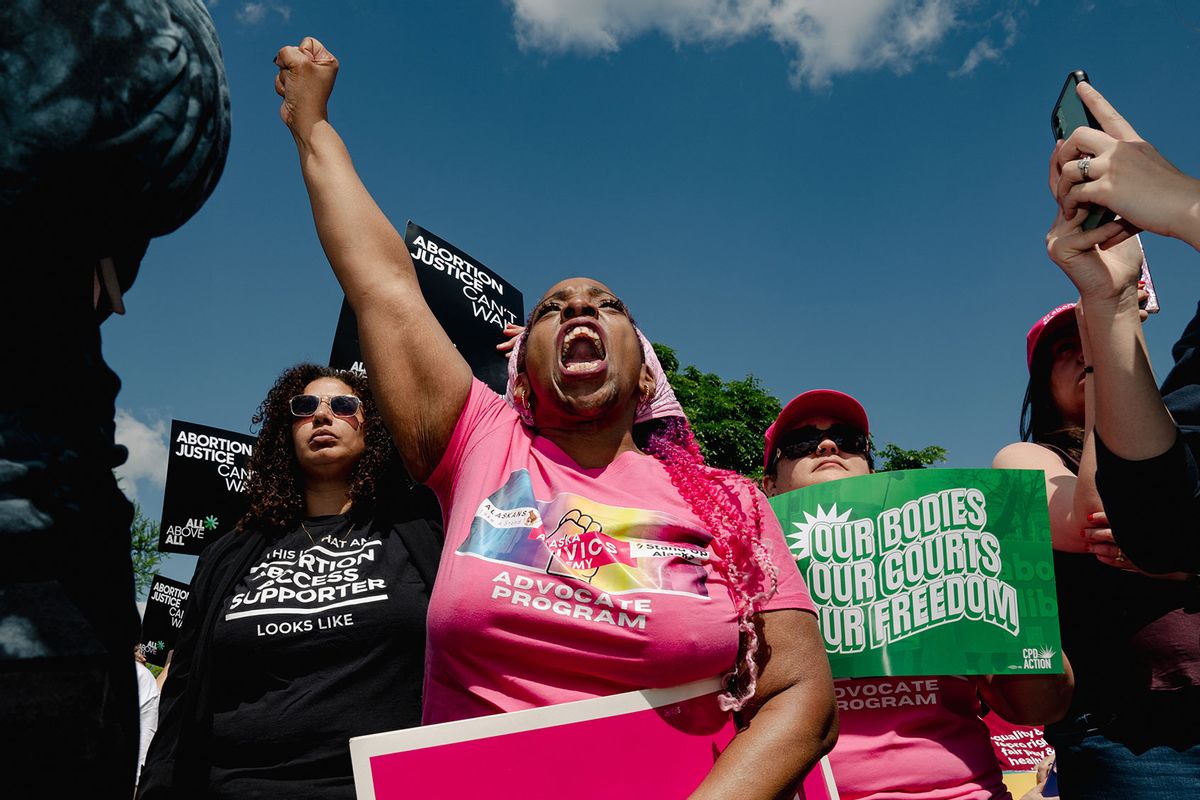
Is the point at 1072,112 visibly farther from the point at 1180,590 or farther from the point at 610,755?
the point at 610,755

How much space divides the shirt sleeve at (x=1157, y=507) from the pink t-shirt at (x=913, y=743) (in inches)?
27.8

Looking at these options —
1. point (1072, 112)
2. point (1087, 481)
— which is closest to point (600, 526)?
point (1087, 481)

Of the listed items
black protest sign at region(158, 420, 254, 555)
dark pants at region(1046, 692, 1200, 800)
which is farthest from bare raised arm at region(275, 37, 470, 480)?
black protest sign at region(158, 420, 254, 555)

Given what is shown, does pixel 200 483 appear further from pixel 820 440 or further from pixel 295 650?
pixel 820 440

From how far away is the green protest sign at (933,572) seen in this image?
2283mm

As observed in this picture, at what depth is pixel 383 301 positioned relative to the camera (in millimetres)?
1897

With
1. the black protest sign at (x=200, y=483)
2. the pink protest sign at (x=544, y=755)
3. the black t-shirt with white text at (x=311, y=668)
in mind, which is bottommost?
the pink protest sign at (x=544, y=755)

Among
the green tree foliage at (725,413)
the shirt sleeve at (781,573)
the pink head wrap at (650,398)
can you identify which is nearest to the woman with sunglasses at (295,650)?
the pink head wrap at (650,398)

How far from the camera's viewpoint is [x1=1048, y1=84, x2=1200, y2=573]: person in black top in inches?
68.7

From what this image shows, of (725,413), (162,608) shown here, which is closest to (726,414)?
(725,413)

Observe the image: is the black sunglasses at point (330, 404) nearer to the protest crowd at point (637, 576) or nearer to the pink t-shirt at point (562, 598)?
the protest crowd at point (637, 576)

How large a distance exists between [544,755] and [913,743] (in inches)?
46.2

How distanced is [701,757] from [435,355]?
3.23ft

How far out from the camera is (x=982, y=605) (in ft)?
7.60
